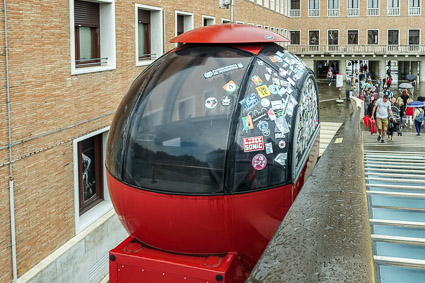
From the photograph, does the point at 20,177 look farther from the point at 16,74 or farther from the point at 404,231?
the point at 404,231

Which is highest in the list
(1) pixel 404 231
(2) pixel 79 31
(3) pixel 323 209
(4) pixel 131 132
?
(2) pixel 79 31

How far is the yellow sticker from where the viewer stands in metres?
3.83

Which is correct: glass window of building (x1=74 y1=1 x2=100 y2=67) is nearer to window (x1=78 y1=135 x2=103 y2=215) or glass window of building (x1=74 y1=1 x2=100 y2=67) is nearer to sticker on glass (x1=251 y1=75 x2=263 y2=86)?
window (x1=78 y1=135 x2=103 y2=215)

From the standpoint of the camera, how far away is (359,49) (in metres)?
45.8

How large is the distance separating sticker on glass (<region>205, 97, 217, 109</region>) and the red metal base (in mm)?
1147

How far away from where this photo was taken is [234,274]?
359 centimetres

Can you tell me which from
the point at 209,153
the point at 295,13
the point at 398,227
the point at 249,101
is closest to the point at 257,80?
the point at 249,101

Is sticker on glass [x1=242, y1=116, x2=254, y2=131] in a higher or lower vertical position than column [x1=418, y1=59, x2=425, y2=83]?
lower

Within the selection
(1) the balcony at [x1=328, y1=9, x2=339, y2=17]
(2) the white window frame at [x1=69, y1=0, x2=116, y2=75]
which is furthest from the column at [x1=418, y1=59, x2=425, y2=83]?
(2) the white window frame at [x1=69, y1=0, x2=116, y2=75]

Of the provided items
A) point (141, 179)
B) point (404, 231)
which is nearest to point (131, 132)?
point (141, 179)

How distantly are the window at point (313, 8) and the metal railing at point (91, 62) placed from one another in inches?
1599

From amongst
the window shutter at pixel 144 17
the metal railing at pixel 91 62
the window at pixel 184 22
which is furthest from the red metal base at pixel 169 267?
the window at pixel 184 22

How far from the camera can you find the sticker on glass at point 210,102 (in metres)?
3.66

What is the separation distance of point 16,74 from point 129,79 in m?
4.13
